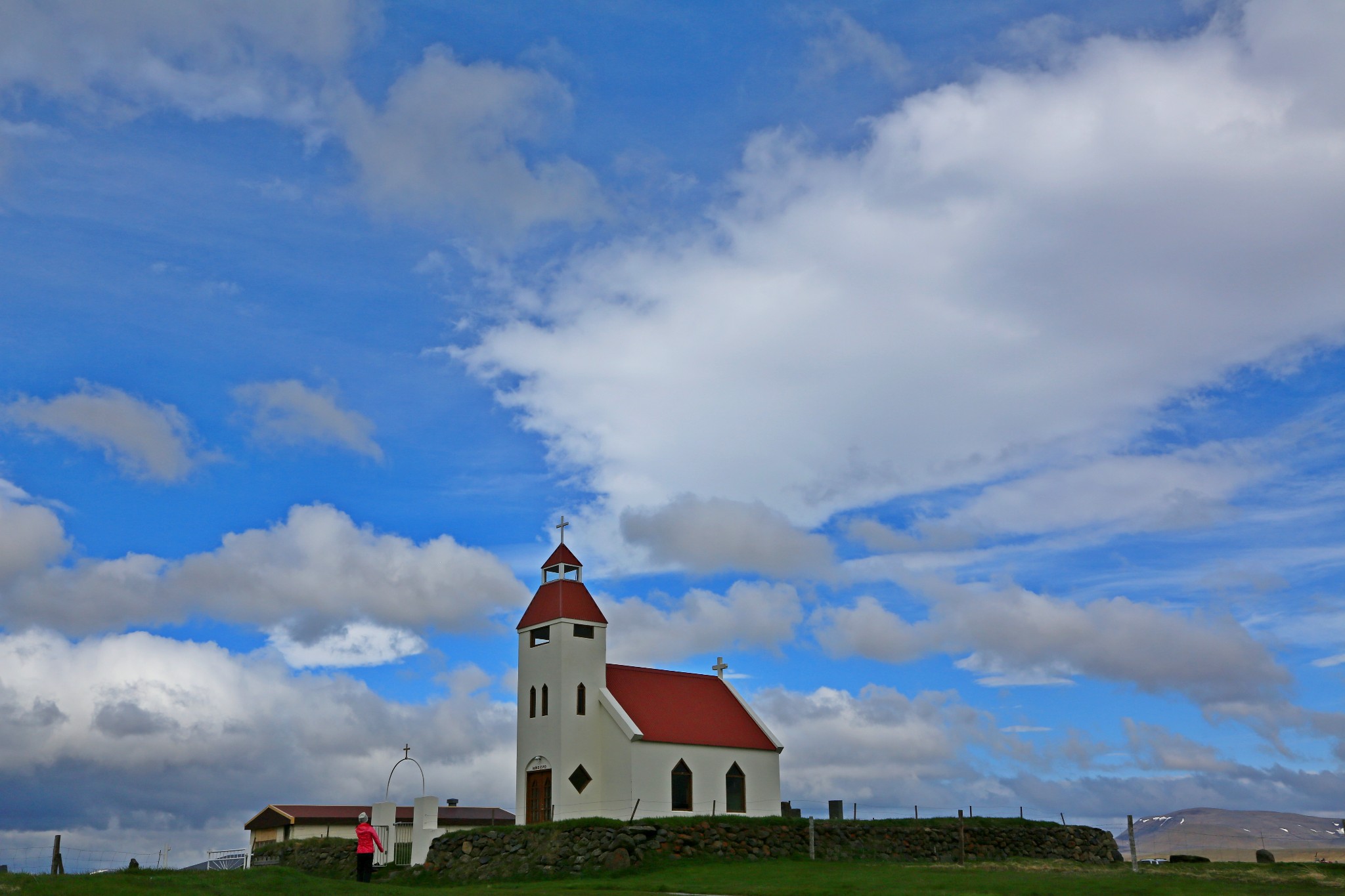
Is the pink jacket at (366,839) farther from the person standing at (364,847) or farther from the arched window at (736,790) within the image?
the arched window at (736,790)

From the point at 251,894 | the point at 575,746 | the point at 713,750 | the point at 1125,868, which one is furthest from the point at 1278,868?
the point at 251,894

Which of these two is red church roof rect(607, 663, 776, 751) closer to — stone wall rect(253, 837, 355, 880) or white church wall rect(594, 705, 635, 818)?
white church wall rect(594, 705, 635, 818)

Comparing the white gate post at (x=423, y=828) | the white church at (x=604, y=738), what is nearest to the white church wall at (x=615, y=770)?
the white church at (x=604, y=738)

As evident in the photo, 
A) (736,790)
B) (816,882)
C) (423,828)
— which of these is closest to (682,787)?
(736,790)

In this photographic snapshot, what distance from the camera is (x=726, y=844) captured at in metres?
39.6

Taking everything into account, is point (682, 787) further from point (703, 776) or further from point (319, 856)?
point (319, 856)

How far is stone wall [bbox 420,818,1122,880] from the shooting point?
3712 centimetres

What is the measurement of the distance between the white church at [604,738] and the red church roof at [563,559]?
0.04 metres

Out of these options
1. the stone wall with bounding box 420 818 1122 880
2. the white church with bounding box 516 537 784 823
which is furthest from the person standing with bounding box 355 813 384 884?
the white church with bounding box 516 537 784 823

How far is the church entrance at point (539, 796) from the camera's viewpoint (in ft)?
148

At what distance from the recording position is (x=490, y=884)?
35.7 m

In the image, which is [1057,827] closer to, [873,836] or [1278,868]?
[873,836]

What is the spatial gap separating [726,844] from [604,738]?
848 centimetres

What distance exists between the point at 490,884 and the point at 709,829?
8.40 meters
